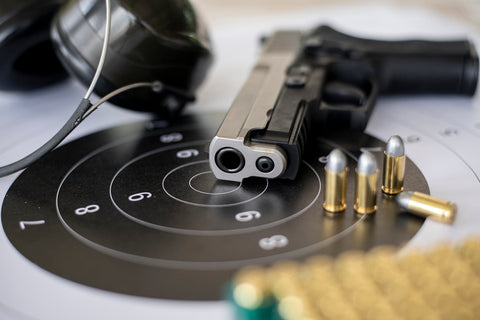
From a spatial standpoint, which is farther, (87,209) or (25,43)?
(25,43)

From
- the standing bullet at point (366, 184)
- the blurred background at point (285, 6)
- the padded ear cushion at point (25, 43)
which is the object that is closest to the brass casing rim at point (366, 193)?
the standing bullet at point (366, 184)

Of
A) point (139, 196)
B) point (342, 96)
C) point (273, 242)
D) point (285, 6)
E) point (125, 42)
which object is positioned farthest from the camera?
point (285, 6)

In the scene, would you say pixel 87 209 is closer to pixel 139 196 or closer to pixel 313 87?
pixel 139 196

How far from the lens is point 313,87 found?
0.91 metres

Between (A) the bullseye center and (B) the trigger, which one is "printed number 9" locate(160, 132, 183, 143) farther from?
(B) the trigger

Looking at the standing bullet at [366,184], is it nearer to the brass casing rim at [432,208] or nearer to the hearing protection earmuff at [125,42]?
the brass casing rim at [432,208]

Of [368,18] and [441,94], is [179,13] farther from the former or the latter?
[368,18]

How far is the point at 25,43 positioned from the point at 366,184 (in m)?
0.73

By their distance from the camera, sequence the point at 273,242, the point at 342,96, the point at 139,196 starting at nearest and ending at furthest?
1. the point at 273,242
2. the point at 139,196
3. the point at 342,96

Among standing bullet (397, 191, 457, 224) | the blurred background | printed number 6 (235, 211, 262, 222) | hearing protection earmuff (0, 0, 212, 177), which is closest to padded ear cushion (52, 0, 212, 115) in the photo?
hearing protection earmuff (0, 0, 212, 177)

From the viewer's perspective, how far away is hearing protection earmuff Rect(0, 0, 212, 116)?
2.85ft

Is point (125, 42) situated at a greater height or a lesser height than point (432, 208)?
greater

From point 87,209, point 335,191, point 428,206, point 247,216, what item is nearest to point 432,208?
point 428,206

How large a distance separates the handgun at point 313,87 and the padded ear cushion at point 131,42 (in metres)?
0.15
